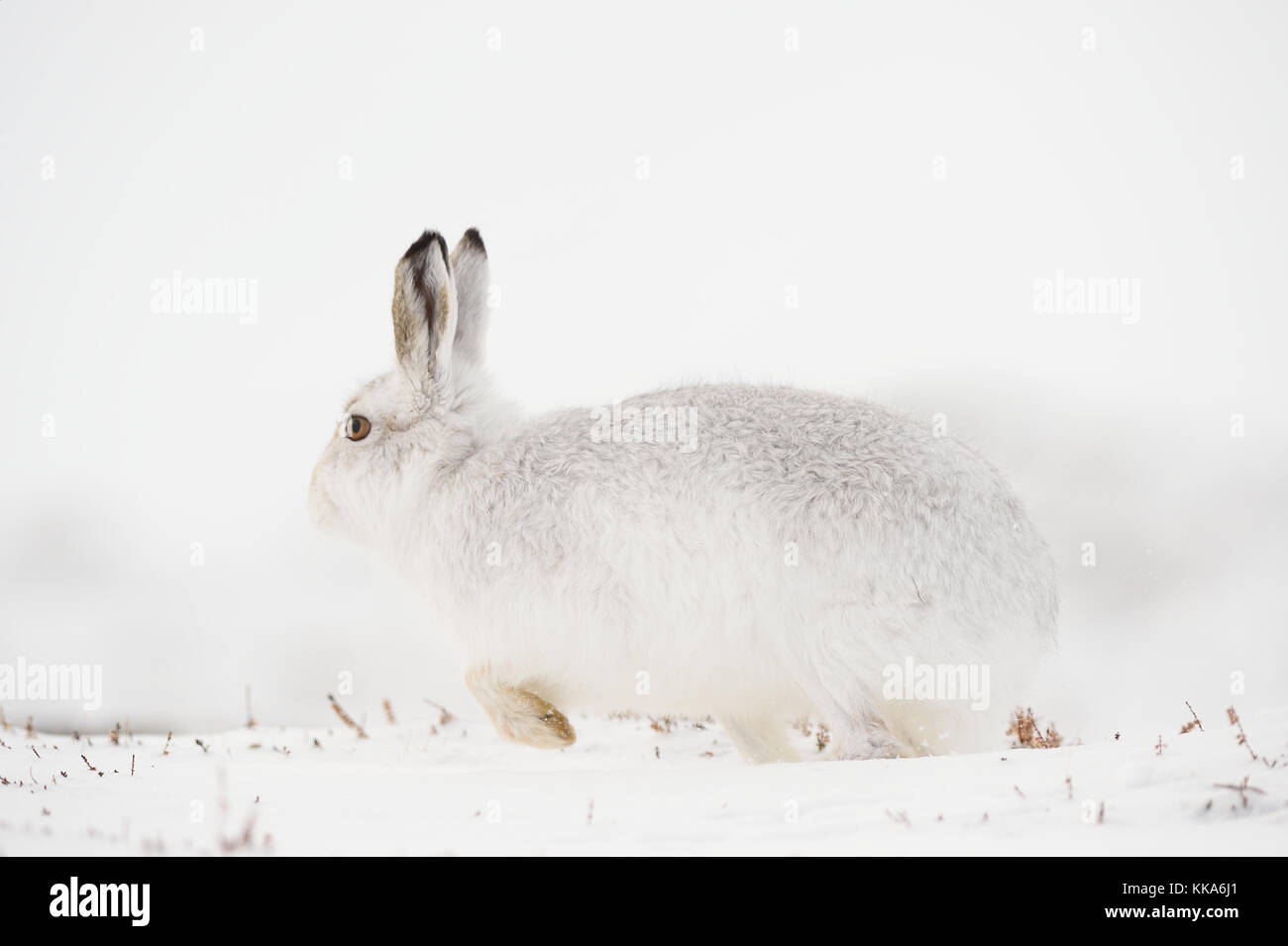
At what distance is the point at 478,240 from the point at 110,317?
18961mm

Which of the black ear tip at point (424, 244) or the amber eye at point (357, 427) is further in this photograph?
the amber eye at point (357, 427)

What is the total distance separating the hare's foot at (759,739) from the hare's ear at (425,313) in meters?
2.31

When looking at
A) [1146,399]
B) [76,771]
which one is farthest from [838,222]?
[76,771]

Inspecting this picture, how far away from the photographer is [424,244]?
5051 mm

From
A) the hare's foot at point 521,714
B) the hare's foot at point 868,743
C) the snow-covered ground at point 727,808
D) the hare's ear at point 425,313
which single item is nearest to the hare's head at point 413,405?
the hare's ear at point 425,313

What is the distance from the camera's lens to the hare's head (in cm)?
530

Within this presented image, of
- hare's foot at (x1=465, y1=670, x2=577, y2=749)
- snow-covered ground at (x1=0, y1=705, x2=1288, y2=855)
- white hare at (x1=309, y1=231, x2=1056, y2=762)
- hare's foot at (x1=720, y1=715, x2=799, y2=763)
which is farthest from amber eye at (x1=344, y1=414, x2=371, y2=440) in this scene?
hare's foot at (x1=720, y1=715, x2=799, y2=763)

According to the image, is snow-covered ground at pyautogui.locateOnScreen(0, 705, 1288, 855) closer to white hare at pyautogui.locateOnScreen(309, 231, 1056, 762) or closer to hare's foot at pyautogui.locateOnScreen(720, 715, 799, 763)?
white hare at pyautogui.locateOnScreen(309, 231, 1056, 762)

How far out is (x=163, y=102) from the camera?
5731cm

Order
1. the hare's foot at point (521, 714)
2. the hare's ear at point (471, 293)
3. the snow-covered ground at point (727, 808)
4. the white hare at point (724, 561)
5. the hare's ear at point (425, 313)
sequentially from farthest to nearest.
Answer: the hare's ear at point (471, 293) < the hare's ear at point (425, 313) < the hare's foot at point (521, 714) < the white hare at point (724, 561) < the snow-covered ground at point (727, 808)

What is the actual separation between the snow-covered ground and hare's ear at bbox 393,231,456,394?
2.04m

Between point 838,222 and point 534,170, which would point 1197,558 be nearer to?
point 838,222

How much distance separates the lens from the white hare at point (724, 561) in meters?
4.30

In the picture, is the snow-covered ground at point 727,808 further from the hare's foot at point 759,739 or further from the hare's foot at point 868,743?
the hare's foot at point 759,739
